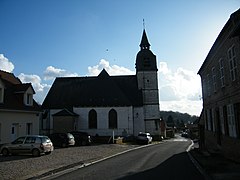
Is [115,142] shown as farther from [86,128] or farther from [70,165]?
[70,165]

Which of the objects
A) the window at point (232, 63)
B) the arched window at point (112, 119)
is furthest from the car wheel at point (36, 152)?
the arched window at point (112, 119)

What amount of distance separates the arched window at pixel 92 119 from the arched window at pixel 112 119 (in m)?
2.44

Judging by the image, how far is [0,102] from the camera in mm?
24469

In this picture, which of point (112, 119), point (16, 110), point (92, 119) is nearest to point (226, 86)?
point (16, 110)

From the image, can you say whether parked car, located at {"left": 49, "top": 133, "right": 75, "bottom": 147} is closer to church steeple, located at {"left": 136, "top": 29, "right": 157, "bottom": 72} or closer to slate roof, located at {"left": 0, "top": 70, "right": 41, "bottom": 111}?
slate roof, located at {"left": 0, "top": 70, "right": 41, "bottom": 111}

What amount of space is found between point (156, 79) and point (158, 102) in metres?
4.42

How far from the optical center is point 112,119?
4684 centimetres

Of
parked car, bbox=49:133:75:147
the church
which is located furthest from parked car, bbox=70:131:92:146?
the church

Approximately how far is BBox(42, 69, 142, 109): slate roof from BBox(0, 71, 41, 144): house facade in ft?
59.4

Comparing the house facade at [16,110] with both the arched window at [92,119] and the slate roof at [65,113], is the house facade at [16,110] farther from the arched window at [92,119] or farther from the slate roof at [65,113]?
the arched window at [92,119]

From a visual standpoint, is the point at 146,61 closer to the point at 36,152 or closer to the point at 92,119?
the point at 92,119

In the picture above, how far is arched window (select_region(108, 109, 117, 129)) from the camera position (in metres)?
46.7

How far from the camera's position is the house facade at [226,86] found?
1363cm

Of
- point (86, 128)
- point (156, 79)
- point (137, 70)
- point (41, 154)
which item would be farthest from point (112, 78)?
point (41, 154)
